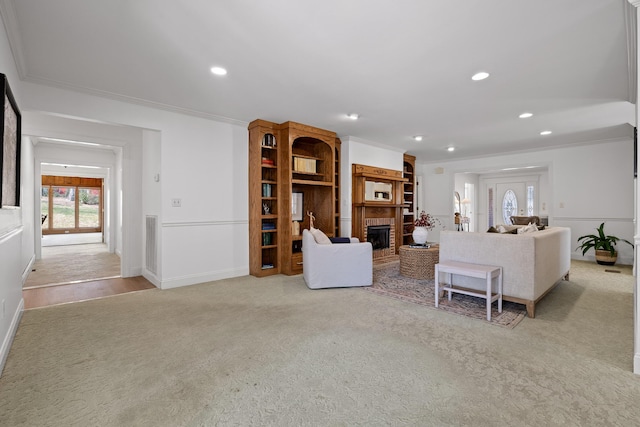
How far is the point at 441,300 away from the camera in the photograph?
11.3ft

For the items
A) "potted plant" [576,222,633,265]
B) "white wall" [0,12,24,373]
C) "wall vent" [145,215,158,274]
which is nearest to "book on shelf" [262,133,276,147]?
"wall vent" [145,215,158,274]

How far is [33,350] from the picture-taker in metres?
2.28

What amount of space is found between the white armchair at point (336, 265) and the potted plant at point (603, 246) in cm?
478

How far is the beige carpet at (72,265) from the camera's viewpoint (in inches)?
180

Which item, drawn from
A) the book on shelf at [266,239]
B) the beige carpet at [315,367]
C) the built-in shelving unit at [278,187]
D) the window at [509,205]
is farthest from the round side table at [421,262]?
the window at [509,205]

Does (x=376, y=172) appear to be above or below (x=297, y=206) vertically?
above

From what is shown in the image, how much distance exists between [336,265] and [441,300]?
4.29 ft

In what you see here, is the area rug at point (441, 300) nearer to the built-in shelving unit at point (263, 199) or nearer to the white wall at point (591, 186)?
the built-in shelving unit at point (263, 199)

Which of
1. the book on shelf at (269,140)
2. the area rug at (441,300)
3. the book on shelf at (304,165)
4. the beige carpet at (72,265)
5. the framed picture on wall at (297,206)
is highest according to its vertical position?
the book on shelf at (269,140)

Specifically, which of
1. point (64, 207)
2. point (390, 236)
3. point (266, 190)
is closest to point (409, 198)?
point (390, 236)

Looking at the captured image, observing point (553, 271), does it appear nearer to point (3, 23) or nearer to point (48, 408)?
point (48, 408)

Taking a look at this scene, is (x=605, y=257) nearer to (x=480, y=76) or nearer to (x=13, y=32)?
(x=480, y=76)

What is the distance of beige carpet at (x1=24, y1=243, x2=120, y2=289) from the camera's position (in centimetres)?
458

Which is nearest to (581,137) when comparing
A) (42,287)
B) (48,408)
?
(48,408)
